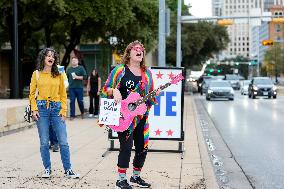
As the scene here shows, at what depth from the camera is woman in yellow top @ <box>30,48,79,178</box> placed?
7.61 m

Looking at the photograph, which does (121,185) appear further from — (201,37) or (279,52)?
(279,52)

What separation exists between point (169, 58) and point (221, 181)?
53733mm

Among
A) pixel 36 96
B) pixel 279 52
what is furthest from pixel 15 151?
pixel 279 52

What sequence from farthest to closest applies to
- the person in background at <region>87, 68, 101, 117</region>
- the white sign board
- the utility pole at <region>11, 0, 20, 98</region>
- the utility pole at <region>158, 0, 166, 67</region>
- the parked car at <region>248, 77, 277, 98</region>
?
the parked car at <region>248, 77, 277, 98</region> < the utility pole at <region>158, 0, 166, 67</region> < the person in background at <region>87, 68, 101, 117</region> < the utility pole at <region>11, 0, 20, 98</region> < the white sign board

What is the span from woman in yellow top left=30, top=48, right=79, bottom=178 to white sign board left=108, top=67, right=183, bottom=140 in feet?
9.47

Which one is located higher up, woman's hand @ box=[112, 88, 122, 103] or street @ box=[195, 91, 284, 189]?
woman's hand @ box=[112, 88, 122, 103]

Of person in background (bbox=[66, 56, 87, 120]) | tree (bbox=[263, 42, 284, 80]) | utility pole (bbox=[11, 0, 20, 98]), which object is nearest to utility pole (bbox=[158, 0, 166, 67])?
person in background (bbox=[66, 56, 87, 120])

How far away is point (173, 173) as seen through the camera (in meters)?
8.07

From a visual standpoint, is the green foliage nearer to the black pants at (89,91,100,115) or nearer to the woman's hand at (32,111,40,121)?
the black pants at (89,91,100,115)

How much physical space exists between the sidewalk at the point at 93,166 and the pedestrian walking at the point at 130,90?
1.47 ft

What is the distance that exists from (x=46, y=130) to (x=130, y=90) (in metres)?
1.52

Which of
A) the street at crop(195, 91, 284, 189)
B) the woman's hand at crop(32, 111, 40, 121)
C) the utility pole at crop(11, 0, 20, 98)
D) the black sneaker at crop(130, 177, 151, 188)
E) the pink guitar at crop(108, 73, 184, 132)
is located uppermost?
the utility pole at crop(11, 0, 20, 98)

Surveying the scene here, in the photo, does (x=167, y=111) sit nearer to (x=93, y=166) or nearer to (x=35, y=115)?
(x=93, y=166)

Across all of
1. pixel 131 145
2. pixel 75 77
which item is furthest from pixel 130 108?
pixel 75 77
